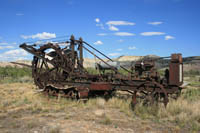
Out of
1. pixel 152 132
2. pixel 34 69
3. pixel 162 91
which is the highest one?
pixel 34 69

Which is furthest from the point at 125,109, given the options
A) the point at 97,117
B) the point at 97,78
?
the point at 97,78

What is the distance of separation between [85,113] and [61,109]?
1293mm

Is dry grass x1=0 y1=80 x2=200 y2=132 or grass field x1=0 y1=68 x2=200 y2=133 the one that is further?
dry grass x1=0 y1=80 x2=200 y2=132

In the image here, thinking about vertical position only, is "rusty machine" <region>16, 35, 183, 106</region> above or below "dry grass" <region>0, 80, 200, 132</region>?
above

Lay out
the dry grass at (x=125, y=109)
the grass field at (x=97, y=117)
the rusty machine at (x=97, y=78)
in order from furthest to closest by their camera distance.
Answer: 1. the rusty machine at (x=97, y=78)
2. the dry grass at (x=125, y=109)
3. the grass field at (x=97, y=117)

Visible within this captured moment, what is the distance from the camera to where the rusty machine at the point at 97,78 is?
8.20 m

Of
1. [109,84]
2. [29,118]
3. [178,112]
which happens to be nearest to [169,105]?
[178,112]

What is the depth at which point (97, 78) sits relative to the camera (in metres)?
10.6

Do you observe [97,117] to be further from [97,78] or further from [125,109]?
[97,78]

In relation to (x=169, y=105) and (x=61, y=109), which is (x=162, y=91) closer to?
(x=169, y=105)

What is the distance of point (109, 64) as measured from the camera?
1057 centimetres

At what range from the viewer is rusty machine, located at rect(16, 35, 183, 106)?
8.20m

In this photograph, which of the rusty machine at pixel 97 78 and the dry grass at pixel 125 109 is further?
the rusty machine at pixel 97 78

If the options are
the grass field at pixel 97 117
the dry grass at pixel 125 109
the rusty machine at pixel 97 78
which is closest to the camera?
the grass field at pixel 97 117
